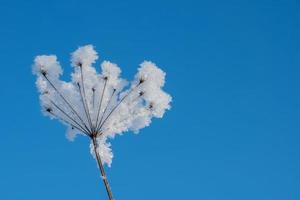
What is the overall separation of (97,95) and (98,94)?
0.06 meters

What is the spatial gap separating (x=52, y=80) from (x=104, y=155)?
2255 mm

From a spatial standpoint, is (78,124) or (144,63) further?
(144,63)

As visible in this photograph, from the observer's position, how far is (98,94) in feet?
42.3

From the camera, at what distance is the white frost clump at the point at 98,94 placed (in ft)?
41.3

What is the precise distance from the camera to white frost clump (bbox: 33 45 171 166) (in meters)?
12.6

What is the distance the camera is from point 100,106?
12469 millimetres

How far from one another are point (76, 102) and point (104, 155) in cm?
153

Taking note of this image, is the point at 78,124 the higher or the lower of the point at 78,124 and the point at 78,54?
the lower

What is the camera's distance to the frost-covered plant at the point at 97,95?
12.6 meters

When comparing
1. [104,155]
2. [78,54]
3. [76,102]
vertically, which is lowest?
[104,155]

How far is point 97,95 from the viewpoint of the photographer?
42.2 feet

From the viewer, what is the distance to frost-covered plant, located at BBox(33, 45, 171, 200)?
41.2ft

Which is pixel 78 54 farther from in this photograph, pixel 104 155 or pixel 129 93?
pixel 104 155

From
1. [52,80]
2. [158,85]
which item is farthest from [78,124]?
[158,85]
